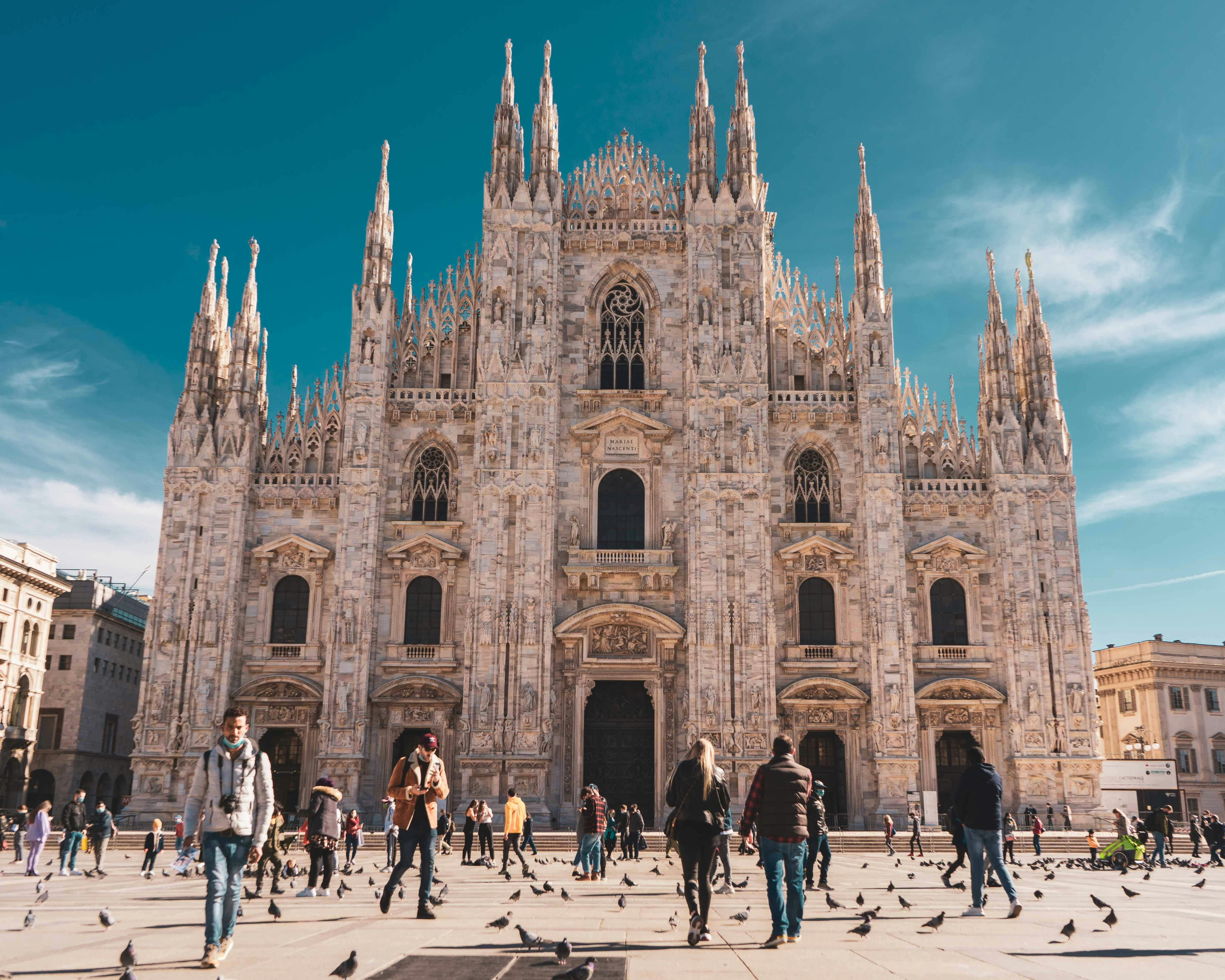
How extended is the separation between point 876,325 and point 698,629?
488 inches

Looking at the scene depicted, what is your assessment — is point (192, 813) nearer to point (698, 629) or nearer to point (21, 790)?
point (698, 629)

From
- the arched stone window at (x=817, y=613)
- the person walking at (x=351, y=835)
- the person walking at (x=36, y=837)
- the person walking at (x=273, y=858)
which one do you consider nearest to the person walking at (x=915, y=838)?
the arched stone window at (x=817, y=613)

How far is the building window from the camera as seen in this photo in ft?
185

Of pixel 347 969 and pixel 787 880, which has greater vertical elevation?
pixel 787 880

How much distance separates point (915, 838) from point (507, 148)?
2716 cm

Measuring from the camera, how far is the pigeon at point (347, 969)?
7.46 m

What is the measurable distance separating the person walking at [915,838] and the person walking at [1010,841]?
2012mm

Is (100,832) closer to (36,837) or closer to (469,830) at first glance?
(36,837)

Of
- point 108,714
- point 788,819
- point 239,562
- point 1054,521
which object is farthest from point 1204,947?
point 108,714

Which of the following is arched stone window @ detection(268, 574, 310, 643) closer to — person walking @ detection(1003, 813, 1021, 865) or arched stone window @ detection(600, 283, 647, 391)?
arched stone window @ detection(600, 283, 647, 391)

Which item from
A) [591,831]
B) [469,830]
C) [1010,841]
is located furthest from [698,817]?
[1010,841]

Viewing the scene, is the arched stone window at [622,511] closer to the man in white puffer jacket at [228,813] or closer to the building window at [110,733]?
the man in white puffer jacket at [228,813]

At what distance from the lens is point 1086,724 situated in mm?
36281

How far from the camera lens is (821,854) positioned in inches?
628
